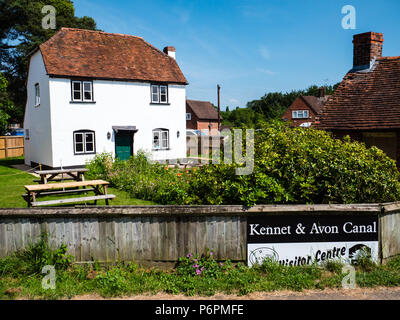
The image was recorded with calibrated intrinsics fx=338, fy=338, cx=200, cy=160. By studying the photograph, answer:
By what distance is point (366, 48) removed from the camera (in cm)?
1561

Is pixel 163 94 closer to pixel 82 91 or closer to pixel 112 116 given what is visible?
pixel 112 116

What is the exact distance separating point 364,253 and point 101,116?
1863 centimetres

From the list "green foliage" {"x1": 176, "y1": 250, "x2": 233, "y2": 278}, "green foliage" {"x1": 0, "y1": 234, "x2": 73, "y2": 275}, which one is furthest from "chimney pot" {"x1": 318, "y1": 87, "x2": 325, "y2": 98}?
"green foliage" {"x1": 0, "y1": 234, "x2": 73, "y2": 275}

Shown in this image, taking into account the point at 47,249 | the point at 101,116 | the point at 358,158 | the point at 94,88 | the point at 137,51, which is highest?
the point at 137,51

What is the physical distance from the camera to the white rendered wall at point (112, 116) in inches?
802

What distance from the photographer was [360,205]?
6.46 m

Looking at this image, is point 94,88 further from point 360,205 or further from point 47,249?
point 360,205

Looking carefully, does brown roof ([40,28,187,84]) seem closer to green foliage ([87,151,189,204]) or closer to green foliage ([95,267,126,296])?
green foliage ([87,151,189,204])

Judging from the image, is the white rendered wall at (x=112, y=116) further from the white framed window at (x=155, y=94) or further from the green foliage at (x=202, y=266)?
the green foliage at (x=202, y=266)

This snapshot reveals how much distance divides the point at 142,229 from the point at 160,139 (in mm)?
18313

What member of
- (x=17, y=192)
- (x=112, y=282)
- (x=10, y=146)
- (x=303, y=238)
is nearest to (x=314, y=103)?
(x=10, y=146)

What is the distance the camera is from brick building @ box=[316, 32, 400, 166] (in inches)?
530

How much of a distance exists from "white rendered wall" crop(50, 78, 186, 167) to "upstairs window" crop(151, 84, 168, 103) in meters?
0.33
